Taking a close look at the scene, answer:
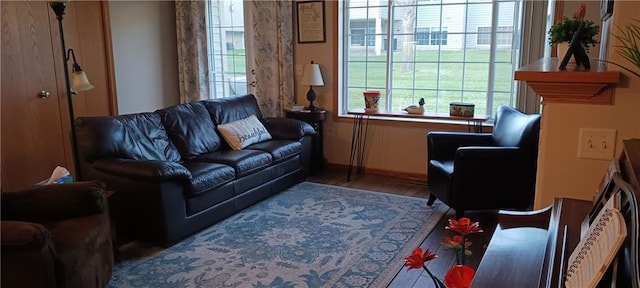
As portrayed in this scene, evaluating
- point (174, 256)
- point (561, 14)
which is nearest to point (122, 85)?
point (174, 256)

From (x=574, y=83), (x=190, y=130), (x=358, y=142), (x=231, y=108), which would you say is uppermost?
(x=574, y=83)

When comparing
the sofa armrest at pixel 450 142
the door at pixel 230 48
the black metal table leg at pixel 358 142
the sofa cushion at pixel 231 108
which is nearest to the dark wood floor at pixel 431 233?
the black metal table leg at pixel 358 142

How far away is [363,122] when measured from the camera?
15.9 feet

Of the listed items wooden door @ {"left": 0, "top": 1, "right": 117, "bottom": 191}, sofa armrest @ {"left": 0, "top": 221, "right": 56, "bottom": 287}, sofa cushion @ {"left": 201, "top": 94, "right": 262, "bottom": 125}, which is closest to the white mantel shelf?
sofa armrest @ {"left": 0, "top": 221, "right": 56, "bottom": 287}

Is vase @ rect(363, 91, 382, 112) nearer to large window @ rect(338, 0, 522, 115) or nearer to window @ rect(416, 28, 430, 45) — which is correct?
large window @ rect(338, 0, 522, 115)

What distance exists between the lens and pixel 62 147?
4.33 metres

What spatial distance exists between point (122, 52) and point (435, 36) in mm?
3152

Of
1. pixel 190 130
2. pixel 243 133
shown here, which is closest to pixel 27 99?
pixel 190 130

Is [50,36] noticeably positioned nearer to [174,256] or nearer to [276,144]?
[276,144]

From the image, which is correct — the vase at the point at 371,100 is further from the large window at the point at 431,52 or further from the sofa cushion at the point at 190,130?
the sofa cushion at the point at 190,130

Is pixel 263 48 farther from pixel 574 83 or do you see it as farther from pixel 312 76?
pixel 574 83

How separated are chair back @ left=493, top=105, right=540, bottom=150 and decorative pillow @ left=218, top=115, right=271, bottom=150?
202 cm

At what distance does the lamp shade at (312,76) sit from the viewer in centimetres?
470

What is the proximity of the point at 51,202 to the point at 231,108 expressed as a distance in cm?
224
